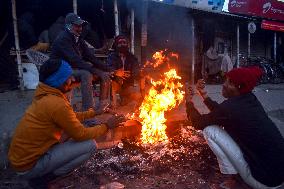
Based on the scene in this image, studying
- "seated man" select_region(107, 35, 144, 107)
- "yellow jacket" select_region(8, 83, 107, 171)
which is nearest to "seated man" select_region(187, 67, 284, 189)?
"yellow jacket" select_region(8, 83, 107, 171)

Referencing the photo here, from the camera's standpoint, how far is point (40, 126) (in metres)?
3.65

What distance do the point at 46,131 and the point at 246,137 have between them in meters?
2.41

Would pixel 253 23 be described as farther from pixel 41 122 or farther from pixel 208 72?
pixel 41 122

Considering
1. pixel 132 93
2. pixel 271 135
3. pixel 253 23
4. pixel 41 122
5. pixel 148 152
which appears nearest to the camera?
pixel 41 122

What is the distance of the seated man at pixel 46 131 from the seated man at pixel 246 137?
5.48 ft

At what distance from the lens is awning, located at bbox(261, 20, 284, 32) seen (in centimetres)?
1705

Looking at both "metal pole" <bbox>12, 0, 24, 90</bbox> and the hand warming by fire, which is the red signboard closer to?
the hand warming by fire

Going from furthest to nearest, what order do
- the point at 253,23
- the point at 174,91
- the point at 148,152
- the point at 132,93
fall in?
the point at 253,23 < the point at 132,93 < the point at 174,91 < the point at 148,152

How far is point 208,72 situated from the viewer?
14.8m

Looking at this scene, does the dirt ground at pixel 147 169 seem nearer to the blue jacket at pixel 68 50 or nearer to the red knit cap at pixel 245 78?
the red knit cap at pixel 245 78

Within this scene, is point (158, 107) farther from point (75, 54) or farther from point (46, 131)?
point (46, 131)

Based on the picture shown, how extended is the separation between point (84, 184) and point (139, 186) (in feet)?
2.49

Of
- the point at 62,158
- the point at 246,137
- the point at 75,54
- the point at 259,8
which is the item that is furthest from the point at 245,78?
the point at 259,8

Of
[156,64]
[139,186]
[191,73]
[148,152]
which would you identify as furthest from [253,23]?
[139,186]
